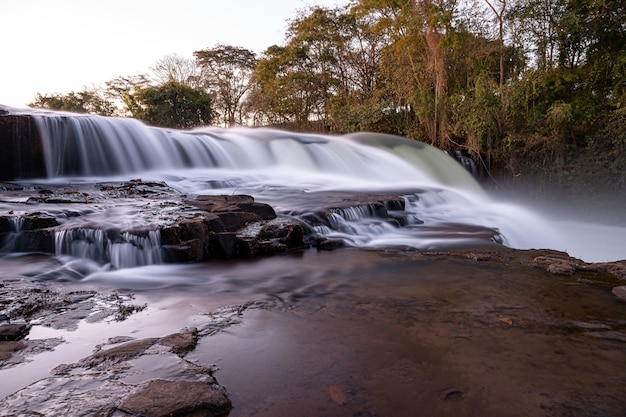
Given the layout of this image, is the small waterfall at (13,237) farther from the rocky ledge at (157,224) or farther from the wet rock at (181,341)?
the wet rock at (181,341)

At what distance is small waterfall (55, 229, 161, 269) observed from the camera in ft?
14.0

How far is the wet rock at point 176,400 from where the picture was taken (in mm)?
1624

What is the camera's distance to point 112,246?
14.2ft

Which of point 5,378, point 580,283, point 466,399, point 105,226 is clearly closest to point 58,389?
point 5,378

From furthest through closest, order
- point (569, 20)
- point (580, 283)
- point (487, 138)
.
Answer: point (487, 138) → point (569, 20) → point (580, 283)

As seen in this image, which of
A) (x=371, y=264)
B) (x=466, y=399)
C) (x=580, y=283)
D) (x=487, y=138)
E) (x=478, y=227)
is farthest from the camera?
(x=487, y=138)

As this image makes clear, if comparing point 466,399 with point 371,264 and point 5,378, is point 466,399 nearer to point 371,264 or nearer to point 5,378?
point 5,378

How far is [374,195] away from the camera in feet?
26.1

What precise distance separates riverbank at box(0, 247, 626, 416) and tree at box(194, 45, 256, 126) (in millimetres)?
25833

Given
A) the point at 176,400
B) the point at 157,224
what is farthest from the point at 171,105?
the point at 176,400

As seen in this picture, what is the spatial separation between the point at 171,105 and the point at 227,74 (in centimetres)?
930

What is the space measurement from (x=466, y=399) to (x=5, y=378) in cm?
225

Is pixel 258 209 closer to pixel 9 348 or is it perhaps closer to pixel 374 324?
pixel 374 324

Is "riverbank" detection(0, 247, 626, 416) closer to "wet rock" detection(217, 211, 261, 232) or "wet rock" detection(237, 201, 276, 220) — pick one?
"wet rock" detection(217, 211, 261, 232)
